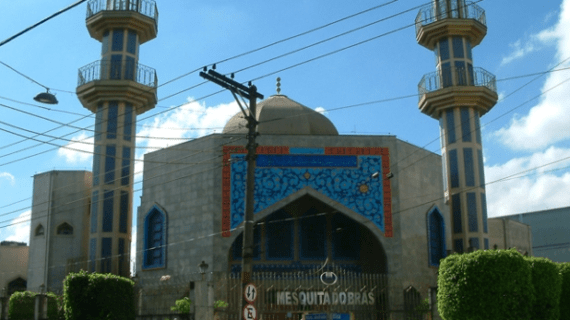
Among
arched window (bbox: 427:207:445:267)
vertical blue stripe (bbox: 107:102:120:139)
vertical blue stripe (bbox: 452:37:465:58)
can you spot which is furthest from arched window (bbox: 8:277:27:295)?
vertical blue stripe (bbox: 452:37:465:58)

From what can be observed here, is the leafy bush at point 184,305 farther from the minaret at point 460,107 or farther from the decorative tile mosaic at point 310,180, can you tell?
the minaret at point 460,107

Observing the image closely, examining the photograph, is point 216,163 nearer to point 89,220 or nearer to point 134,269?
point 134,269

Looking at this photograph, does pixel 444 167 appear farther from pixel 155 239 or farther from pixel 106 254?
pixel 106 254

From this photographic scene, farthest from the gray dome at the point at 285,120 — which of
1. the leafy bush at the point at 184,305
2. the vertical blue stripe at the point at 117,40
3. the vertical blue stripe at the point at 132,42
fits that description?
the leafy bush at the point at 184,305

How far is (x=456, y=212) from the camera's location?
27766mm

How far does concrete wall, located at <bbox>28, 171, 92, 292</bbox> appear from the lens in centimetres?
2938

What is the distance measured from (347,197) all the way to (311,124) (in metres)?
4.73

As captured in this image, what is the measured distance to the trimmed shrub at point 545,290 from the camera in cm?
1596

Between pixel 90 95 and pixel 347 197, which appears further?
pixel 90 95

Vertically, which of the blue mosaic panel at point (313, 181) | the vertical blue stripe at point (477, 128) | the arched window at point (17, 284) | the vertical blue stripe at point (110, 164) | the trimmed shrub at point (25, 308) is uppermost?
the vertical blue stripe at point (477, 128)

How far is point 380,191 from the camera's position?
998 inches

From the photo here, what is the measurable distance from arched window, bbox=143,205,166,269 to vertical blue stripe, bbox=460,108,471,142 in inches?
494

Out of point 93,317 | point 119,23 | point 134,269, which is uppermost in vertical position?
point 119,23

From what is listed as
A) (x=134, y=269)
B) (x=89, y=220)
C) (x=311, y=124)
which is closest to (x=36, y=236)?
(x=89, y=220)
